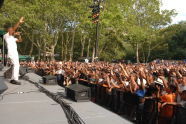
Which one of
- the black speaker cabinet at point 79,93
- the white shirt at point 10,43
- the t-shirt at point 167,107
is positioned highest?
the white shirt at point 10,43

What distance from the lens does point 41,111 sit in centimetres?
502

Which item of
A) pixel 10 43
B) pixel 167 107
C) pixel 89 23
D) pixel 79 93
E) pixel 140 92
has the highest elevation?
pixel 89 23

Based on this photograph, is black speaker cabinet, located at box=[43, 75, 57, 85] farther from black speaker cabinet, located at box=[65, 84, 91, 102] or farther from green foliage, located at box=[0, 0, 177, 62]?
green foliage, located at box=[0, 0, 177, 62]

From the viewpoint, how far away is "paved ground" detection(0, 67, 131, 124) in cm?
439

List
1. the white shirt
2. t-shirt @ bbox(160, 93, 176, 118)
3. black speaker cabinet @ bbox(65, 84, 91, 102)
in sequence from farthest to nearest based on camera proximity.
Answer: t-shirt @ bbox(160, 93, 176, 118) < the white shirt < black speaker cabinet @ bbox(65, 84, 91, 102)

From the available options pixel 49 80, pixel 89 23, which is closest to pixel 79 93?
pixel 49 80

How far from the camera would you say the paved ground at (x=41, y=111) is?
173 inches

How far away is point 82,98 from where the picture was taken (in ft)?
19.7

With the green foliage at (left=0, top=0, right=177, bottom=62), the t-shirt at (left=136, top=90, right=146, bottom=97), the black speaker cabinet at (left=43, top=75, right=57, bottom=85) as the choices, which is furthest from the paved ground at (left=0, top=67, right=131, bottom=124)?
the green foliage at (left=0, top=0, right=177, bottom=62)

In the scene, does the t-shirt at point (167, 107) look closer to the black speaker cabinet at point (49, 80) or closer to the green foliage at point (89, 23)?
the black speaker cabinet at point (49, 80)

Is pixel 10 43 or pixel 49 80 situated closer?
pixel 10 43

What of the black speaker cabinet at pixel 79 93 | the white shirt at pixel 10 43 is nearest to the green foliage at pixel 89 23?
the white shirt at pixel 10 43

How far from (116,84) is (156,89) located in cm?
289

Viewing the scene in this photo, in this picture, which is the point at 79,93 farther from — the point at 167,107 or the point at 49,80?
the point at 49,80
